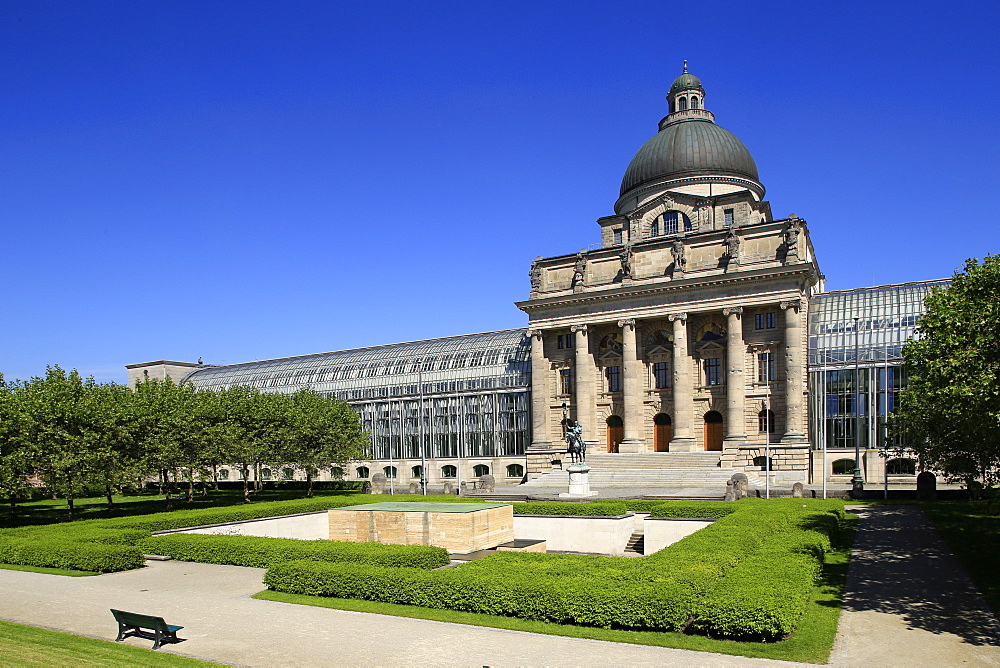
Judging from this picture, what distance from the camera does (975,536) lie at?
2980 cm

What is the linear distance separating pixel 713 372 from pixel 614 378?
871cm

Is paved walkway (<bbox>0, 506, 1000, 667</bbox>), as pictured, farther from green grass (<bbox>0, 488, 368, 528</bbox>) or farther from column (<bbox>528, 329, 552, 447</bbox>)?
column (<bbox>528, 329, 552, 447</bbox>)

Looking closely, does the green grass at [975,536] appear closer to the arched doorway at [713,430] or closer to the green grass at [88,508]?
the arched doorway at [713,430]

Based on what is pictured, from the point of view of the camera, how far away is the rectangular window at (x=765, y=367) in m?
58.4

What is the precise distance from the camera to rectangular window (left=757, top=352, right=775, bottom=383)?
58.4 meters

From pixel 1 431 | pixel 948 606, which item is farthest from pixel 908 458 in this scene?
pixel 1 431

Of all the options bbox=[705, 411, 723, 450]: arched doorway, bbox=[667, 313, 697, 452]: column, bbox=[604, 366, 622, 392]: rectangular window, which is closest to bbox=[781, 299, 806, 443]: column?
bbox=[705, 411, 723, 450]: arched doorway

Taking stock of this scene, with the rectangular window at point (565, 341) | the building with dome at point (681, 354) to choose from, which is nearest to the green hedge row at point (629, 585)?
the building with dome at point (681, 354)

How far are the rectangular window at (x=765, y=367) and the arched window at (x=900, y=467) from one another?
1029cm

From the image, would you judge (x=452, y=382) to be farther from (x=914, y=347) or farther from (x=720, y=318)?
(x=914, y=347)

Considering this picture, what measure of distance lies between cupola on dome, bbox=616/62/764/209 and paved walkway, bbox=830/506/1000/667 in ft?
148

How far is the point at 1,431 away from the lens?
34781mm

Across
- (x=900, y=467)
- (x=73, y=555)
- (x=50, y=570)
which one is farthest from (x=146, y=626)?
(x=900, y=467)

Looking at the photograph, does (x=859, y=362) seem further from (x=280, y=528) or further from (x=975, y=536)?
(x=280, y=528)
